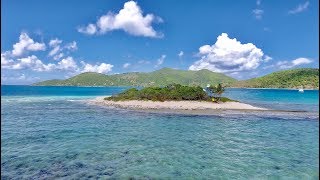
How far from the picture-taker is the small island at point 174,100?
77188 millimetres

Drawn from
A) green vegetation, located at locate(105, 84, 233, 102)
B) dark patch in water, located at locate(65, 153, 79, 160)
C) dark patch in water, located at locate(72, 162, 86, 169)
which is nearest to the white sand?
green vegetation, located at locate(105, 84, 233, 102)

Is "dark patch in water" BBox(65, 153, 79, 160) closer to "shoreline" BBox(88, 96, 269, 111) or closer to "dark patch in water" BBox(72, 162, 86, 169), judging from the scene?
"dark patch in water" BBox(72, 162, 86, 169)

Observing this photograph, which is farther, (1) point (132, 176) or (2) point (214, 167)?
(2) point (214, 167)

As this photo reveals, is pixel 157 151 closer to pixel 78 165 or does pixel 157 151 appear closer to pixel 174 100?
pixel 78 165

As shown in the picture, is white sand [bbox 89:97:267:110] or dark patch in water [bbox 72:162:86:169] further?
white sand [bbox 89:97:267:110]

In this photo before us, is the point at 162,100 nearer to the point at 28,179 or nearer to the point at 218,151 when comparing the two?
the point at 218,151

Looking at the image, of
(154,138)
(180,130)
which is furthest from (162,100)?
(154,138)

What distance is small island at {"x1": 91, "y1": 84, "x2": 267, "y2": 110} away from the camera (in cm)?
7719

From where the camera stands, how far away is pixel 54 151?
28.7 metres

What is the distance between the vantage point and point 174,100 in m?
85.9

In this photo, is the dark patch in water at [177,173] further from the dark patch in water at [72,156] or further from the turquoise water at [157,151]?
the dark patch in water at [72,156]

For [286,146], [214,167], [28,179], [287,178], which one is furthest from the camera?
[286,146]

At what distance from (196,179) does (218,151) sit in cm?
964

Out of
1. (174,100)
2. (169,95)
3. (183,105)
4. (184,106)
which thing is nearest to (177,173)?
(184,106)
